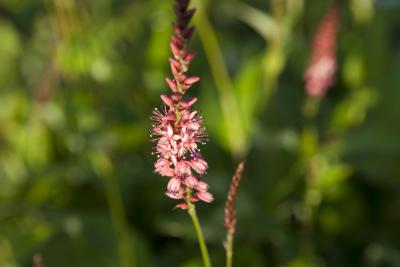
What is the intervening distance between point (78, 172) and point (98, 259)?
0.51 meters

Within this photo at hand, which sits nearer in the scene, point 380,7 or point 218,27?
point 380,7

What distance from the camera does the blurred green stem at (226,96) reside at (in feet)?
8.52

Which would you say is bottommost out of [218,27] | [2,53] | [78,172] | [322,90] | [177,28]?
[177,28]

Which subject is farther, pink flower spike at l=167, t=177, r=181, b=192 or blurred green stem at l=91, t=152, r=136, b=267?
blurred green stem at l=91, t=152, r=136, b=267

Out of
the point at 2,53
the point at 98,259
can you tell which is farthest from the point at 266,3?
the point at 98,259

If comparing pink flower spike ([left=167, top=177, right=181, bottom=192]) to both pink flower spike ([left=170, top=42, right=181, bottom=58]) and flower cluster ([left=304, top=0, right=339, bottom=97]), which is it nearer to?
pink flower spike ([left=170, top=42, right=181, bottom=58])

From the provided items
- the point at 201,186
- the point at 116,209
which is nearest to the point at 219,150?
the point at 116,209

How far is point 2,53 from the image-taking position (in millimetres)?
3723

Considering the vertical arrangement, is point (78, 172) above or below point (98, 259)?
above

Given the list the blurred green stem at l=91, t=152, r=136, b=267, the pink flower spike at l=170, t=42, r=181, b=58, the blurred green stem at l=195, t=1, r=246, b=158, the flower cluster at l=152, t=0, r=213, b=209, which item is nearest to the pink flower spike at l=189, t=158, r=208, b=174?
the flower cluster at l=152, t=0, r=213, b=209

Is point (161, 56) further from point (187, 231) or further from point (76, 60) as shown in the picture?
point (187, 231)

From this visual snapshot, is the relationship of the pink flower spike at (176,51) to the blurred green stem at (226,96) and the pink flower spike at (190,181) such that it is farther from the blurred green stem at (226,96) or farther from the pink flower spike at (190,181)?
the blurred green stem at (226,96)

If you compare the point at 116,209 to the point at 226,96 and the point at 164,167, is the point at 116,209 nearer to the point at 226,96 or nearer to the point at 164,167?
the point at 226,96

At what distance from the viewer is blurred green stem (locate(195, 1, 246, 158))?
2.60m
